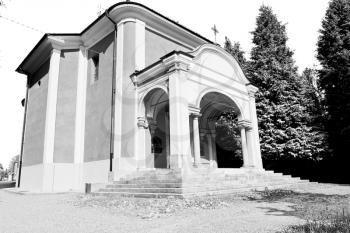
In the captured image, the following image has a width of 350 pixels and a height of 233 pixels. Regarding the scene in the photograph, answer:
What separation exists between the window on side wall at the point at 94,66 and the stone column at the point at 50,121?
2015mm

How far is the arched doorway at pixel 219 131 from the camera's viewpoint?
15180 millimetres

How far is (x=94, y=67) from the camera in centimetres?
1634

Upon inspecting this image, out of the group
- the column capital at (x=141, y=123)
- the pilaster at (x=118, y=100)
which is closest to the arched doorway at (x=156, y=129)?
the column capital at (x=141, y=123)

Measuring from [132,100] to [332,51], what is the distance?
14.1 metres

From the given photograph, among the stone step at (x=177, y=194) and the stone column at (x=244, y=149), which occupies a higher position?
the stone column at (x=244, y=149)

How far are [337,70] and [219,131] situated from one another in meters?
9.01

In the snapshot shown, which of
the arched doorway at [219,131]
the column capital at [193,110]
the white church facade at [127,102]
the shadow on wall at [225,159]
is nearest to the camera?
the column capital at [193,110]

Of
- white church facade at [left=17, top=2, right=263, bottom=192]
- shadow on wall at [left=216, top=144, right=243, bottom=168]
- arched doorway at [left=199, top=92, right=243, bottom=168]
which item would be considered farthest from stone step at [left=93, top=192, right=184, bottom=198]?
shadow on wall at [left=216, top=144, right=243, bottom=168]

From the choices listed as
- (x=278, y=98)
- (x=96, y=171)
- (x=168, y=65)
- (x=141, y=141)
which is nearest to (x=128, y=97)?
(x=141, y=141)

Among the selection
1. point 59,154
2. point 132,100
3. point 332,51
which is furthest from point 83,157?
point 332,51

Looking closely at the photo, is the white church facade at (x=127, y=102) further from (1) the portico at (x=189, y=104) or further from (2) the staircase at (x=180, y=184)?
(2) the staircase at (x=180, y=184)

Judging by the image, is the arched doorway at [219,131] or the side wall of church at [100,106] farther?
the arched doorway at [219,131]

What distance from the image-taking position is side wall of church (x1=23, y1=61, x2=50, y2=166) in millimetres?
16031

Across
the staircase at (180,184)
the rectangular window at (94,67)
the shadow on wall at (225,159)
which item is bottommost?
the staircase at (180,184)
